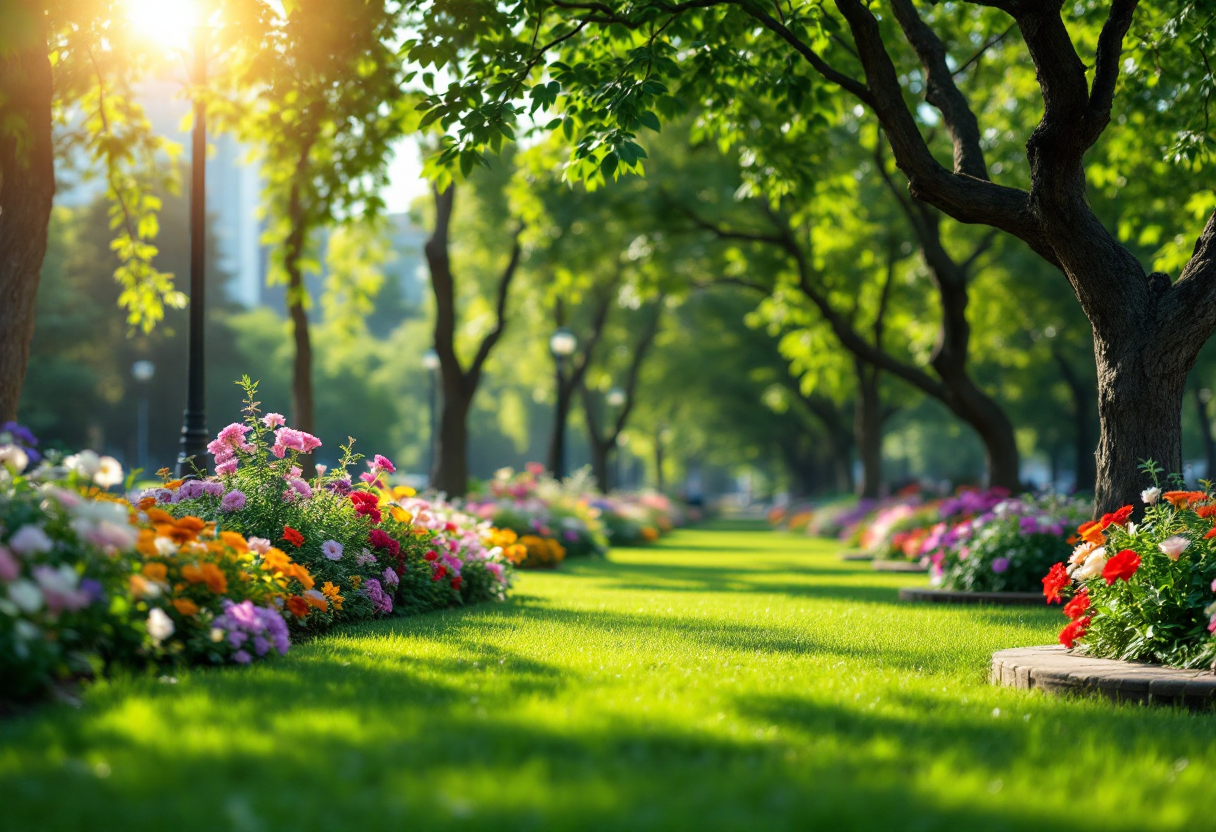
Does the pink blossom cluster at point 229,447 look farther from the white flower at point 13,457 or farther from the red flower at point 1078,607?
the red flower at point 1078,607

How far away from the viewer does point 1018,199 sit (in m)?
8.28

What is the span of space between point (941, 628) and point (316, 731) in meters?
6.49

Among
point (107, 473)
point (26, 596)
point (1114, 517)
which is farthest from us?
point (1114, 517)

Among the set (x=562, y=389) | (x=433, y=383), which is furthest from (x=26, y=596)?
(x=433, y=383)

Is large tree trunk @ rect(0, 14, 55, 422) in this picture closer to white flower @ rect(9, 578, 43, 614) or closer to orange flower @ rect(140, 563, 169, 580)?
orange flower @ rect(140, 563, 169, 580)

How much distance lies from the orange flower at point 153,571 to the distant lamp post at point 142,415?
40.9 metres

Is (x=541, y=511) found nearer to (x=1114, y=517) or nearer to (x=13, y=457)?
(x=1114, y=517)

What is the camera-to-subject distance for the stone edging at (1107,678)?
574 centimetres

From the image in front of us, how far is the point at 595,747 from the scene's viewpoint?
431cm

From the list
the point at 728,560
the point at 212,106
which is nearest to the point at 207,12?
the point at 212,106

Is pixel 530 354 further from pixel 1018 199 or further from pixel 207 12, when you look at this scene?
pixel 1018 199

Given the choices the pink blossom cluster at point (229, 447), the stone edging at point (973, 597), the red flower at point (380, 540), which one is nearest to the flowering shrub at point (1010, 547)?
the stone edging at point (973, 597)

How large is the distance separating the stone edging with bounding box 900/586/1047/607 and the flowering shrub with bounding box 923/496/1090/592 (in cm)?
41

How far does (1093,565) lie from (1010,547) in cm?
623
